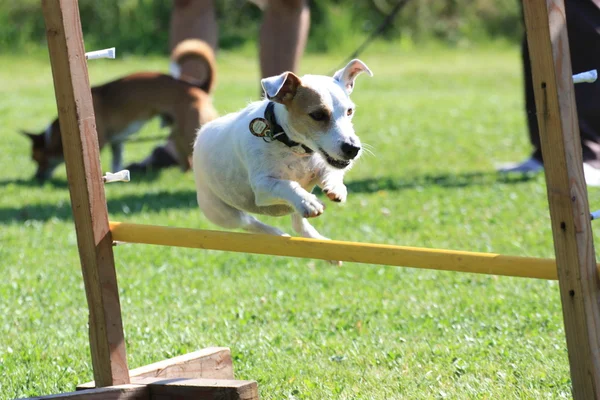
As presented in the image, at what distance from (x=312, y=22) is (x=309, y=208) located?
1620cm

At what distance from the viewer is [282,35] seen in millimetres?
6004

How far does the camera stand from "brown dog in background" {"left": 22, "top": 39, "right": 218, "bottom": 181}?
25.5 feet

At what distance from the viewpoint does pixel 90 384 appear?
318 cm

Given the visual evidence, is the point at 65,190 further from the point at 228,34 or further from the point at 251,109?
the point at 228,34

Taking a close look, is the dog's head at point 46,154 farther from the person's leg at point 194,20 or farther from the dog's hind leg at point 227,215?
the dog's hind leg at point 227,215

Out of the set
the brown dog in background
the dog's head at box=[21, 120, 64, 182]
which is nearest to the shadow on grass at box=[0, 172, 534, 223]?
the dog's head at box=[21, 120, 64, 182]

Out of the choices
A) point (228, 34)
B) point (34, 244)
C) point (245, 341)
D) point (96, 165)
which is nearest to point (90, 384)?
point (96, 165)

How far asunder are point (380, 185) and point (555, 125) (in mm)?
5204

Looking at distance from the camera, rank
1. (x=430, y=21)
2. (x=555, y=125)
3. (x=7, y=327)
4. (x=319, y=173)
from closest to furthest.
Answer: (x=555, y=125), (x=319, y=173), (x=7, y=327), (x=430, y=21)

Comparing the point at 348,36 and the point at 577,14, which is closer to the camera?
the point at 577,14

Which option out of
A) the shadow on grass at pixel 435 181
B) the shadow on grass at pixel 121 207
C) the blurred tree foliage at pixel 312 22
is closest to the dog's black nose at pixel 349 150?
the shadow on grass at pixel 121 207

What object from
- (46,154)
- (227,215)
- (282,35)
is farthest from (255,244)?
(46,154)

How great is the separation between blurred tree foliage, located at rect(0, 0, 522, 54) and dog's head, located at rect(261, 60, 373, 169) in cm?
1371

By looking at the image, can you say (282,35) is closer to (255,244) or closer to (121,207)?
(121,207)
